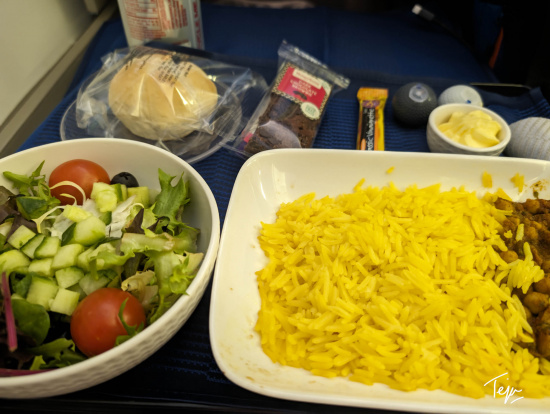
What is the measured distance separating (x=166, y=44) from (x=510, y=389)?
154cm

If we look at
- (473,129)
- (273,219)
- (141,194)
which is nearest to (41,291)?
(141,194)

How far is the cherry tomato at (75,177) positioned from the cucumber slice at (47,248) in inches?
7.1

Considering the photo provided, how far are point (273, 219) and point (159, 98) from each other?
512mm

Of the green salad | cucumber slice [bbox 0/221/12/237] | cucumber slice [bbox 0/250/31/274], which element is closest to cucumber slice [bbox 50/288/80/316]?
the green salad

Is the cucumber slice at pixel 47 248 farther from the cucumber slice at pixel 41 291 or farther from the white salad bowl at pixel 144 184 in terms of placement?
the white salad bowl at pixel 144 184

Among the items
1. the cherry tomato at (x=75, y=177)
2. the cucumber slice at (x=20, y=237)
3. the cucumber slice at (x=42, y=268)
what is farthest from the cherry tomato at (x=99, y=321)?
the cherry tomato at (x=75, y=177)

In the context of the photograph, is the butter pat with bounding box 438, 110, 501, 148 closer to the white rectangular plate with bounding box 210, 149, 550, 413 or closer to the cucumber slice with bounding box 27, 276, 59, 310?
the white rectangular plate with bounding box 210, 149, 550, 413

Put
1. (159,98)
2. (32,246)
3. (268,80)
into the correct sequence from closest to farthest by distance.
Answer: (32,246), (159,98), (268,80)

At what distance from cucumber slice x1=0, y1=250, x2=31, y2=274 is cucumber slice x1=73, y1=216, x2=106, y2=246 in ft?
0.33

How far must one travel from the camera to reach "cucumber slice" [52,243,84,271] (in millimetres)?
762

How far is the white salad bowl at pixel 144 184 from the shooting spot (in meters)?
0.61

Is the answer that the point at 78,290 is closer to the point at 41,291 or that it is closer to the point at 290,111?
the point at 41,291

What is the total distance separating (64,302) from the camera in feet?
2.38

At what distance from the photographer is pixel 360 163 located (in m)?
1.15
